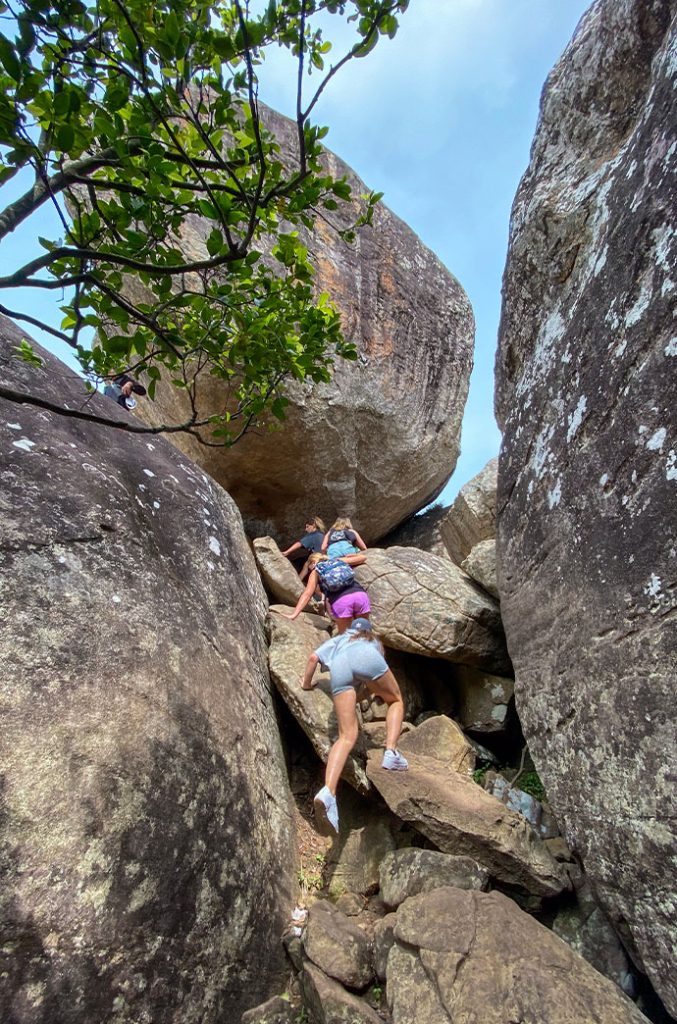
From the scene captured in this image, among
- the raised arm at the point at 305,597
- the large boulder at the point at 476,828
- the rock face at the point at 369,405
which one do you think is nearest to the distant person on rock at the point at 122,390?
the rock face at the point at 369,405

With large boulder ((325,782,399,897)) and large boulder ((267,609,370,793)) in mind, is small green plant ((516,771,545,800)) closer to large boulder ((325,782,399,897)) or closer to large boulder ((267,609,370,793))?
large boulder ((325,782,399,897))

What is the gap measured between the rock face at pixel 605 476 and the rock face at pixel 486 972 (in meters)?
0.58

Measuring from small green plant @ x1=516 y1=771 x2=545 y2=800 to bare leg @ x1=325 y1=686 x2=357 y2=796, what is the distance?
5.97 ft

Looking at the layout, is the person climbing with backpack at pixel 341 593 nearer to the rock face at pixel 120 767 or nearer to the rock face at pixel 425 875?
the rock face at pixel 120 767

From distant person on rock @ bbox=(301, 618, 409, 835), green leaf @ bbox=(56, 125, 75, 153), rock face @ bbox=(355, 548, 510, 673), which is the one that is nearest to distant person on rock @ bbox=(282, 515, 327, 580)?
rock face @ bbox=(355, 548, 510, 673)

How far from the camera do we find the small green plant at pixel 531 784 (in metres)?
5.43

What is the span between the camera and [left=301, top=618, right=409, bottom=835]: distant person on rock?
4978 millimetres

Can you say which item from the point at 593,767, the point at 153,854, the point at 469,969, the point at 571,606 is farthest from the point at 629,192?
the point at 153,854

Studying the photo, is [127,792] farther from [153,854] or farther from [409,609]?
[409,609]

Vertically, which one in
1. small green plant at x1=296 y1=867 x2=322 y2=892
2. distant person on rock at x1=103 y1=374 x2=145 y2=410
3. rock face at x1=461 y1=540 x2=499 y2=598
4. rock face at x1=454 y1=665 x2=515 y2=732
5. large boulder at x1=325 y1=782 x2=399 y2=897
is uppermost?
rock face at x1=461 y1=540 x2=499 y2=598

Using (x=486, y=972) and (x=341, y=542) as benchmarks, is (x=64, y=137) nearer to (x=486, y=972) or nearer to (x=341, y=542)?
(x=486, y=972)

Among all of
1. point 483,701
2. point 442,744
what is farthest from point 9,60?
point 483,701

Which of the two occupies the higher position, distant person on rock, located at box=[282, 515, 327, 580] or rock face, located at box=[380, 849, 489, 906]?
distant person on rock, located at box=[282, 515, 327, 580]

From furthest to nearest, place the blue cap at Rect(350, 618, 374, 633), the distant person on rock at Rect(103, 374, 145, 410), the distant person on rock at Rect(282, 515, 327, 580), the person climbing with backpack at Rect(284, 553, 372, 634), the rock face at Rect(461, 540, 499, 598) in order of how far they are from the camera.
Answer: the distant person on rock at Rect(282, 515, 327, 580), the distant person on rock at Rect(103, 374, 145, 410), the rock face at Rect(461, 540, 499, 598), the person climbing with backpack at Rect(284, 553, 372, 634), the blue cap at Rect(350, 618, 374, 633)
